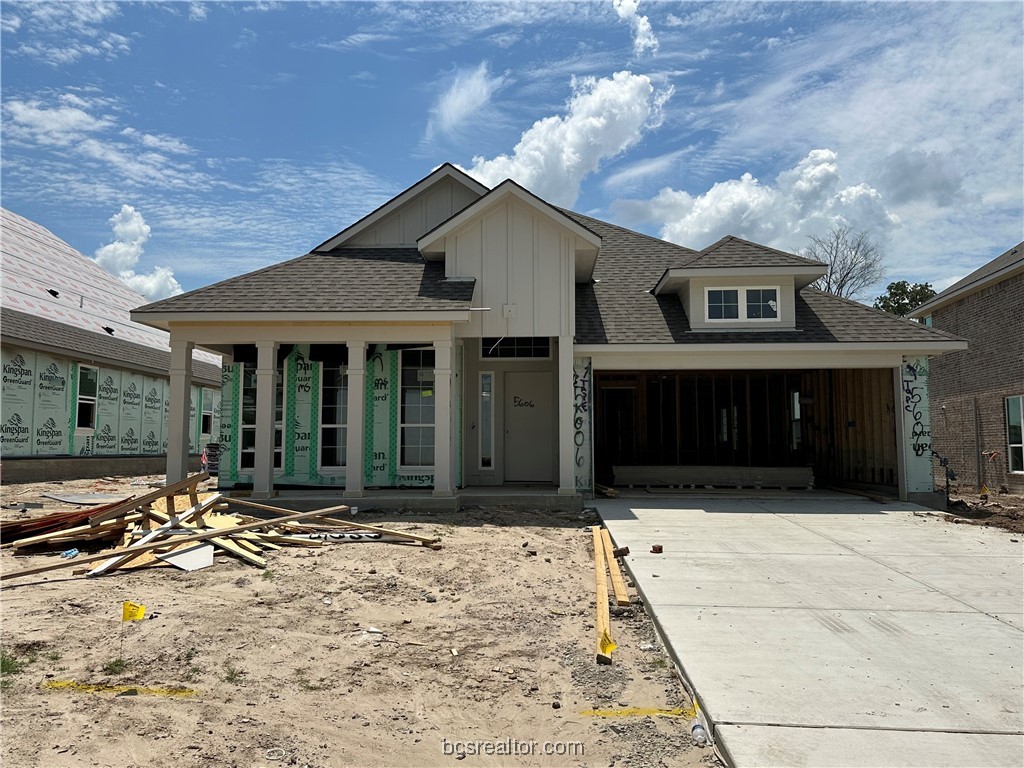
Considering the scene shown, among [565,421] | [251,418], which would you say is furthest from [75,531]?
[565,421]

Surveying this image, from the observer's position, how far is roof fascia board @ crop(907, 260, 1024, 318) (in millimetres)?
16797

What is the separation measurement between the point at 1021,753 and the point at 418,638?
397 cm

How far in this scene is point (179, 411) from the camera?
40.5 ft

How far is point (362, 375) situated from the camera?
482 inches

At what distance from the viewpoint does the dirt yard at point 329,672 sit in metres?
3.76

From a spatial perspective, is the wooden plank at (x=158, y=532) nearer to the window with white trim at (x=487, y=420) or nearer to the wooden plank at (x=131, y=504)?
the wooden plank at (x=131, y=504)

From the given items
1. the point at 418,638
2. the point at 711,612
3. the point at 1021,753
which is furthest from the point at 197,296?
the point at 1021,753

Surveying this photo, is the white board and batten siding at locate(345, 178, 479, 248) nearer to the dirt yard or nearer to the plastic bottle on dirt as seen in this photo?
the dirt yard

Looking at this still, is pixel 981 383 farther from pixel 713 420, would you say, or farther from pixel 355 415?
pixel 355 415

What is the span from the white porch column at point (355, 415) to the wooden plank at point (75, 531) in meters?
3.78

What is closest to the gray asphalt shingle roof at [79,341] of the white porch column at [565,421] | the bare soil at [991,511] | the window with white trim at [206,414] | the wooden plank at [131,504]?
the window with white trim at [206,414]

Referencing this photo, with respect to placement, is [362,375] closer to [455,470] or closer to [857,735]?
[455,470]

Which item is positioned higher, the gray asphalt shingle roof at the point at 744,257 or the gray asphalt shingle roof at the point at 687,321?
the gray asphalt shingle roof at the point at 744,257

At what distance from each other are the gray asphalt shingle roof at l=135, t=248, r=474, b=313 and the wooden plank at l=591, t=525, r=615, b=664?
19.0 ft
